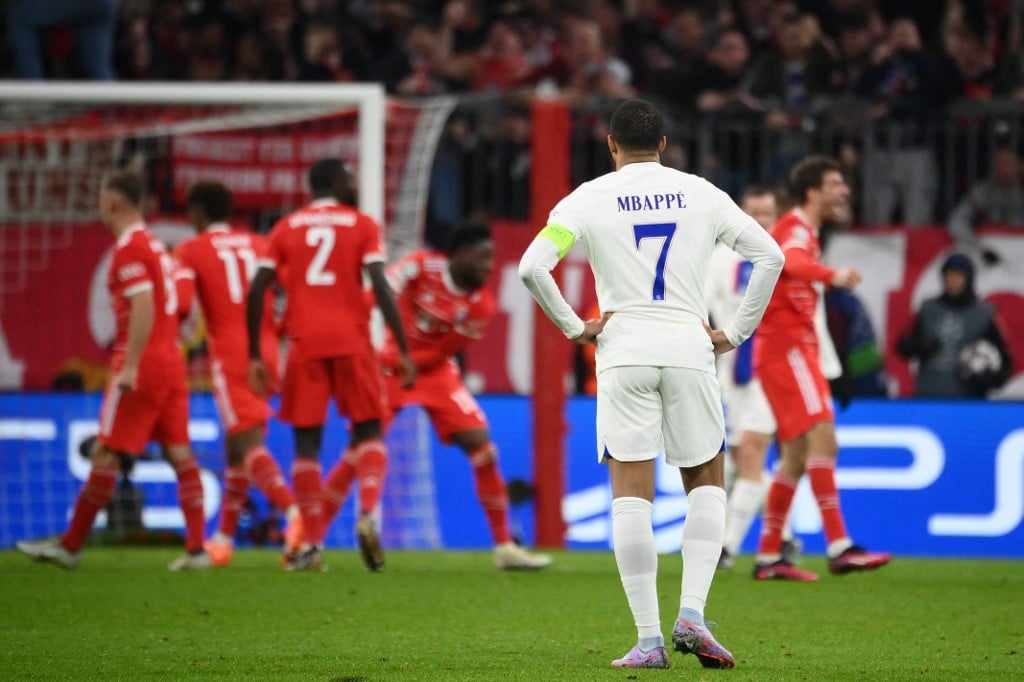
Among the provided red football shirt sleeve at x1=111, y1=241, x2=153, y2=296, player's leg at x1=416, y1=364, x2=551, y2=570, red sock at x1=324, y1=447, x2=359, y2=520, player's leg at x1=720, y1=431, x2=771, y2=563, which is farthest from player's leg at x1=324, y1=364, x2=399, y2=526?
player's leg at x1=720, y1=431, x2=771, y2=563

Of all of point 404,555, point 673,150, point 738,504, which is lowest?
point 404,555

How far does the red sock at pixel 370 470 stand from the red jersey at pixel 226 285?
113 cm

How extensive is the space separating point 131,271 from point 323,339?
116 centimetres

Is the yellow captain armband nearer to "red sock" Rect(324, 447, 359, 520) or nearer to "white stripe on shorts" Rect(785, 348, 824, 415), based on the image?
"white stripe on shorts" Rect(785, 348, 824, 415)

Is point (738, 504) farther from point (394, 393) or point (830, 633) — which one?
point (830, 633)

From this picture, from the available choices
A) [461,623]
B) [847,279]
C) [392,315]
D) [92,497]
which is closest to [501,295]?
[392,315]

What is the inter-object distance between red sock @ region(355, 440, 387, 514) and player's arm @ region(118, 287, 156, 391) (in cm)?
136

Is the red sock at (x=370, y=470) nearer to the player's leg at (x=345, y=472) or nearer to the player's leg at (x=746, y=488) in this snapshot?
the player's leg at (x=345, y=472)

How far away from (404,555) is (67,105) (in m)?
4.27

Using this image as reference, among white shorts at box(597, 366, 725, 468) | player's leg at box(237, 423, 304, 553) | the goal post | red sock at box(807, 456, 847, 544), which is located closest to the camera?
white shorts at box(597, 366, 725, 468)

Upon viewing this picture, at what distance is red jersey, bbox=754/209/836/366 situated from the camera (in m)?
9.27

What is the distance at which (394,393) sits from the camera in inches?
413

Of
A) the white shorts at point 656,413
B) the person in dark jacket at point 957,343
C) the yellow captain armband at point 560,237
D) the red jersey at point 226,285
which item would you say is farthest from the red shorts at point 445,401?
the yellow captain armband at point 560,237

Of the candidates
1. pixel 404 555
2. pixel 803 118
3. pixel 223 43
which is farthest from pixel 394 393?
pixel 223 43
